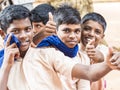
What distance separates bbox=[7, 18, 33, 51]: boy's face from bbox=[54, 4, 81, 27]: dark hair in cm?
24

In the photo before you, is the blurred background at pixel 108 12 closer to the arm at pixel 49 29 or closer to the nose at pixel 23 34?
the arm at pixel 49 29

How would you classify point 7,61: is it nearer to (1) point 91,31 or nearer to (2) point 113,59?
(2) point 113,59

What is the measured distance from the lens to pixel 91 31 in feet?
8.79

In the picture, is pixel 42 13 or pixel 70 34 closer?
pixel 70 34

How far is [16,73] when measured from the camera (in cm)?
214

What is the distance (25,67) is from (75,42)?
0.33 meters

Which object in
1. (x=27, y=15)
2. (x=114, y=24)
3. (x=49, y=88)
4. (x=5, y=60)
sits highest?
(x=27, y=15)

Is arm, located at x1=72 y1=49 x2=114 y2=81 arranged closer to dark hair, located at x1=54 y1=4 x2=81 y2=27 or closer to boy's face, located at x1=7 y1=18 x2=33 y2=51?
boy's face, located at x1=7 y1=18 x2=33 y2=51

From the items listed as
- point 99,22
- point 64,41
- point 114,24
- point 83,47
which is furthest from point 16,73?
point 114,24

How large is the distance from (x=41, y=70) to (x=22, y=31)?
10.7 inches

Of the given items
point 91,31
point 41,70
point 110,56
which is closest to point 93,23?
point 91,31

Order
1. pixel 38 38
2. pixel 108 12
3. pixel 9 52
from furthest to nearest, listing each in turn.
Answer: pixel 108 12
pixel 38 38
pixel 9 52

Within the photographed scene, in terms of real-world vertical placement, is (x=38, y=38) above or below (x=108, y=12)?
above

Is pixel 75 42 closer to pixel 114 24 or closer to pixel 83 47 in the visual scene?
pixel 83 47
